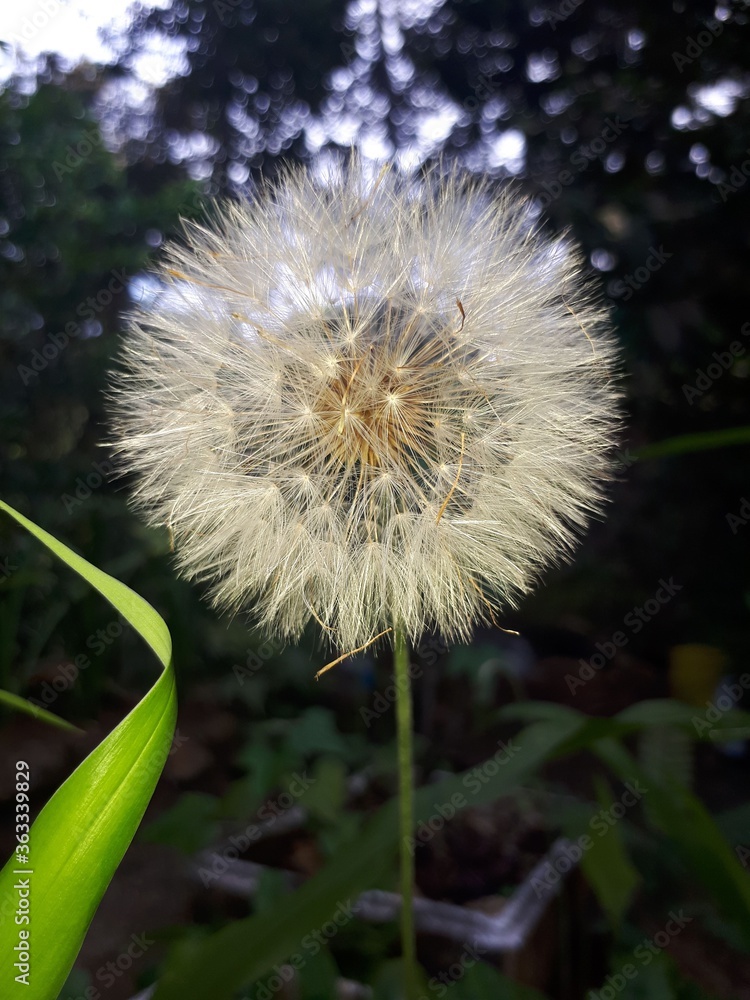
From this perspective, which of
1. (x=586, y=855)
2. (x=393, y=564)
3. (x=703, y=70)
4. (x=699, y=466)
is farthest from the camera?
(x=699, y=466)

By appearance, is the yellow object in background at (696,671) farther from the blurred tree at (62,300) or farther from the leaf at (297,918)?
the blurred tree at (62,300)

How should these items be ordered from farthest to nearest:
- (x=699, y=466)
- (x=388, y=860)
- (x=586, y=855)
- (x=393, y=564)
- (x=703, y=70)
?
(x=699, y=466) → (x=703, y=70) → (x=586, y=855) → (x=388, y=860) → (x=393, y=564)

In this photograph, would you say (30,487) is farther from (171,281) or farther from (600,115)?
(600,115)

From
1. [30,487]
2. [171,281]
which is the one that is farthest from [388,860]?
[30,487]

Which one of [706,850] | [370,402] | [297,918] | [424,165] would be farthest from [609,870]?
[424,165]

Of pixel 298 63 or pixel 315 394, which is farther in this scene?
pixel 298 63

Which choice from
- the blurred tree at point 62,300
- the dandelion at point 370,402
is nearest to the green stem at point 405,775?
the dandelion at point 370,402

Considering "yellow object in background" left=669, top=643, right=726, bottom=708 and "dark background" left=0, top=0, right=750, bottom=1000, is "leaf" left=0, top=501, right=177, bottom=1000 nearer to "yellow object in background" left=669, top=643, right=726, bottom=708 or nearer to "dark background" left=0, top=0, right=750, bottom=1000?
"dark background" left=0, top=0, right=750, bottom=1000
